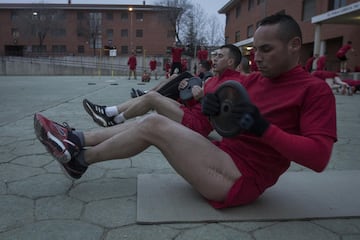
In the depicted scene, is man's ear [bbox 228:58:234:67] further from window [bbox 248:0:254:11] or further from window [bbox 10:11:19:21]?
window [bbox 10:11:19:21]

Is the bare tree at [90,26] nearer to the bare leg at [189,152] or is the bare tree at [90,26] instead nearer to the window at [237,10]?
the window at [237,10]

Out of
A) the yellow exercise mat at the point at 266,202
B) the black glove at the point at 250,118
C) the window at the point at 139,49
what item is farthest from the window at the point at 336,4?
the window at the point at 139,49

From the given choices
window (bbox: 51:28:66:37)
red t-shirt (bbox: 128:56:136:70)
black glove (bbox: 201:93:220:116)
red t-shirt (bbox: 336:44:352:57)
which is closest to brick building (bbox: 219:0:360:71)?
red t-shirt (bbox: 336:44:352:57)

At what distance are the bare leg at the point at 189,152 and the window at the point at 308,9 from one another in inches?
1032

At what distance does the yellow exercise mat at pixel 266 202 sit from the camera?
7.56 ft

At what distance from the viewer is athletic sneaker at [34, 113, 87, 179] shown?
2.48 metres

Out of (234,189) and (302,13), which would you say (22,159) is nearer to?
(234,189)

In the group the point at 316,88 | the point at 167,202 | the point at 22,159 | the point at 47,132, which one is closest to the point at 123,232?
the point at 167,202

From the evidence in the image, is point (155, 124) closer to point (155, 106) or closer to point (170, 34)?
point (155, 106)

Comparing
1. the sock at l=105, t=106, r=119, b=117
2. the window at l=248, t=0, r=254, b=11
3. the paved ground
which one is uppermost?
the window at l=248, t=0, r=254, b=11

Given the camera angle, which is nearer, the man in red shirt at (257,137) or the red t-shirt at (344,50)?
the man in red shirt at (257,137)

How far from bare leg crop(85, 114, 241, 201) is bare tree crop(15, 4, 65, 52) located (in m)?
53.7

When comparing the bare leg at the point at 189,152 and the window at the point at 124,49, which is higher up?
the window at the point at 124,49

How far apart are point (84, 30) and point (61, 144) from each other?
53.5 meters
